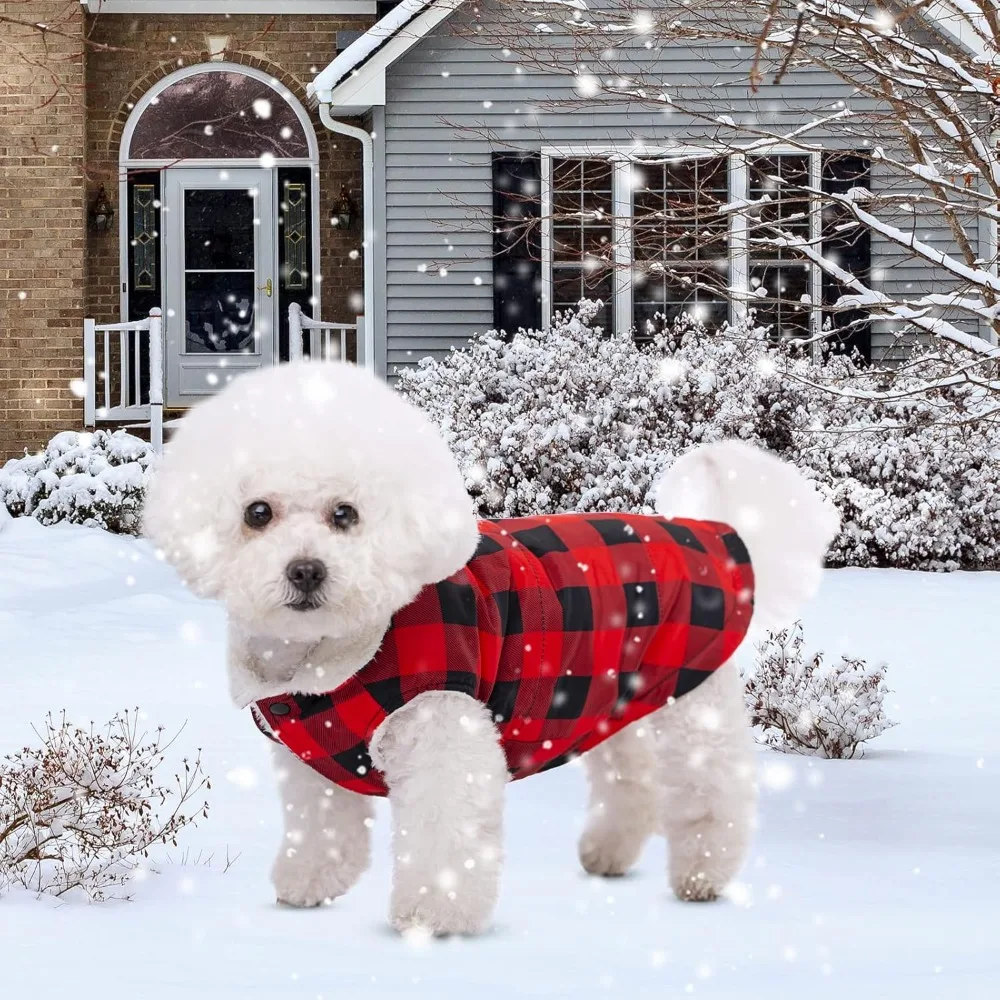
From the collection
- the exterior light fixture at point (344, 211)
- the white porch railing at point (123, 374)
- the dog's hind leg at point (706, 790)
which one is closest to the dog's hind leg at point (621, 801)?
the dog's hind leg at point (706, 790)


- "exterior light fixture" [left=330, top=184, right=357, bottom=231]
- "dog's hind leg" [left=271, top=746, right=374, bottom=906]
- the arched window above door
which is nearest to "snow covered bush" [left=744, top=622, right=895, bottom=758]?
"dog's hind leg" [left=271, top=746, right=374, bottom=906]

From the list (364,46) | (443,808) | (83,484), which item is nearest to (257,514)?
(443,808)

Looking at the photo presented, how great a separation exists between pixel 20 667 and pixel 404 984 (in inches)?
194

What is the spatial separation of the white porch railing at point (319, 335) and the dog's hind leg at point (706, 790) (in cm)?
977

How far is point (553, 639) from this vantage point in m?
2.91

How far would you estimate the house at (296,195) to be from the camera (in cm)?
1266

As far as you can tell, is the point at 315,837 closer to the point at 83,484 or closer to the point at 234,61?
the point at 83,484

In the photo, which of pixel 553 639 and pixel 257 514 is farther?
pixel 553 639

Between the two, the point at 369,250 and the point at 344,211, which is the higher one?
the point at 344,211

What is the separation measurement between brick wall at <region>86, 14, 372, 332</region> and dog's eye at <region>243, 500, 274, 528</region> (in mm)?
12344

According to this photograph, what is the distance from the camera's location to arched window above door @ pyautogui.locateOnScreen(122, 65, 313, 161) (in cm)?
1466

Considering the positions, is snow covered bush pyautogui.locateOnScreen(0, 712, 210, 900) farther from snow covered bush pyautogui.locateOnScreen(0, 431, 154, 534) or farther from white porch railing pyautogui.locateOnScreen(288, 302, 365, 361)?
white porch railing pyautogui.locateOnScreen(288, 302, 365, 361)

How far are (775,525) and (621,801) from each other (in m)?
0.79

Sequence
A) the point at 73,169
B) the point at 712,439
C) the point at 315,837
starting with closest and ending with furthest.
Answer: the point at 315,837, the point at 712,439, the point at 73,169
